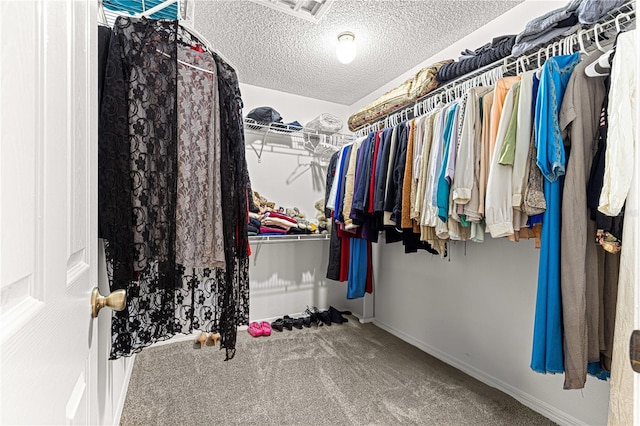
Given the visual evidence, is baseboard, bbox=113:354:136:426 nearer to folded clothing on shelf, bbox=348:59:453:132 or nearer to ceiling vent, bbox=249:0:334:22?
ceiling vent, bbox=249:0:334:22

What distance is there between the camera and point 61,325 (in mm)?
392

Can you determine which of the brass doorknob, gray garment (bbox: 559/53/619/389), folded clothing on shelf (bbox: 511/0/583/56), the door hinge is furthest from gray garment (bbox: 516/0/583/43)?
the brass doorknob

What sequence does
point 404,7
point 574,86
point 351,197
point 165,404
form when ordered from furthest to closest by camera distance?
1. point 351,197
2. point 404,7
3. point 165,404
4. point 574,86

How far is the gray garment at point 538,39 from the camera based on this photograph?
49.4 inches

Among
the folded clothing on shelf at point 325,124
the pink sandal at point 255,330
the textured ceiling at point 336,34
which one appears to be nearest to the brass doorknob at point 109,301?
the textured ceiling at point 336,34

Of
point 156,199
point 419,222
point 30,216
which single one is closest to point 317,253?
point 419,222

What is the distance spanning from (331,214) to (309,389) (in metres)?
1.32

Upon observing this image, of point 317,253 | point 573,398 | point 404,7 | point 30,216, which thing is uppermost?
point 404,7

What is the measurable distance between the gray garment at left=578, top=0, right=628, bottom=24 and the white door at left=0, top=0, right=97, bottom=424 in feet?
5.08

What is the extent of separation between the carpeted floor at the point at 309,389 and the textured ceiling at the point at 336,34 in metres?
2.18

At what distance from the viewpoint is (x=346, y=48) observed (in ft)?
6.68

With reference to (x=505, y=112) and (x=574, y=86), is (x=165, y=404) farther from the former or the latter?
(x=574, y=86)

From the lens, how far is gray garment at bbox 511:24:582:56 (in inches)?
49.4

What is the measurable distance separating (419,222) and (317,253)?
62.3 inches
